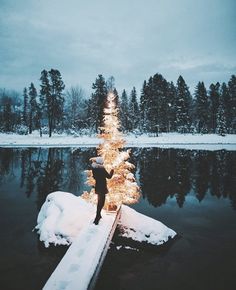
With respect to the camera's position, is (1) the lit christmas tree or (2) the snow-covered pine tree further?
(2) the snow-covered pine tree

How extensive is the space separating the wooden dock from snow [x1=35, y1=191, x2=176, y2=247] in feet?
3.48

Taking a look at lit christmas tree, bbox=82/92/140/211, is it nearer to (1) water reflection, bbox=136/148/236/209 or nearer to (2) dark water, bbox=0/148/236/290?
(2) dark water, bbox=0/148/236/290

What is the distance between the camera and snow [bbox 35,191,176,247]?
11367 millimetres

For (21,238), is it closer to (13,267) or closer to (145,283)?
(13,267)

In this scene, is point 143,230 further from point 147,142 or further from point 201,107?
point 201,107

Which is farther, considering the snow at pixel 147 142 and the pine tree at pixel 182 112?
the pine tree at pixel 182 112

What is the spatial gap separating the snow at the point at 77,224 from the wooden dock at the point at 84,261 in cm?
106

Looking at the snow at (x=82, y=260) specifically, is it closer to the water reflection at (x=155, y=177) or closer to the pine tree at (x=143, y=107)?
the water reflection at (x=155, y=177)

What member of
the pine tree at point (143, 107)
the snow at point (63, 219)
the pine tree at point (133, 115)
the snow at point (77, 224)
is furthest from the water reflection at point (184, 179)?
the pine tree at point (133, 115)

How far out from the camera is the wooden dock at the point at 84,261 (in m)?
6.55

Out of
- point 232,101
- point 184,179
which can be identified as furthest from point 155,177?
point 232,101

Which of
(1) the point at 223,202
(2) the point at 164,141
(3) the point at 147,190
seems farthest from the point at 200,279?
(2) the point at 164,141

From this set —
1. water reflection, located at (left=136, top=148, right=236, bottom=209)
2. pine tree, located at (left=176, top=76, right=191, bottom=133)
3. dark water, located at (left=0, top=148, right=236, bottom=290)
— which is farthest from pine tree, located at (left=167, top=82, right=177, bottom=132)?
dark water, located at (left=0, top=148, right=236, bottom=290)

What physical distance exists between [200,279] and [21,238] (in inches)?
288
